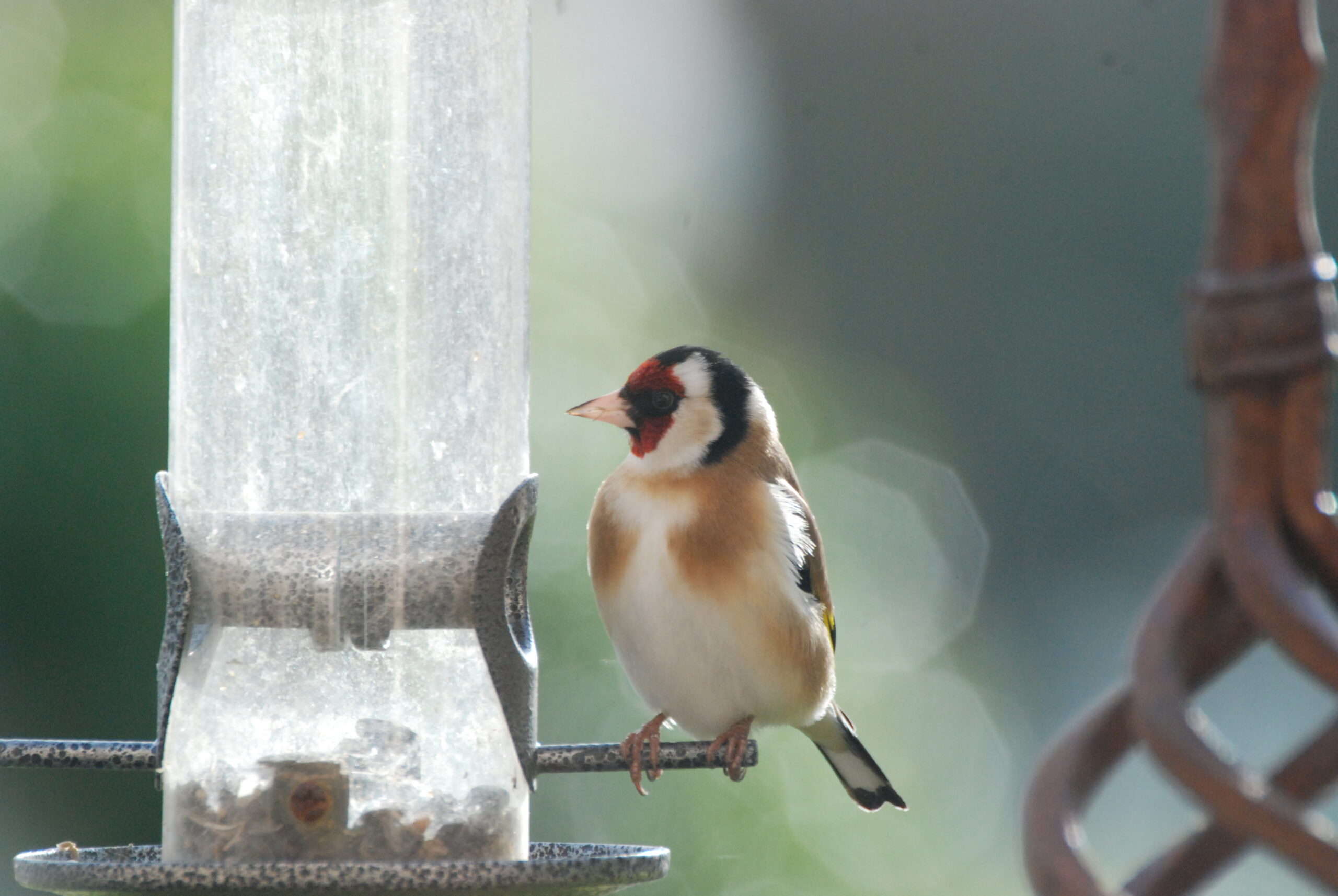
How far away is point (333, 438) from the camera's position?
207 centimetres

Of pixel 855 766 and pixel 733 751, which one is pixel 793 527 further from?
pixel 855 766

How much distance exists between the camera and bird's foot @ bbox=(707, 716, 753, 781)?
7.51ft

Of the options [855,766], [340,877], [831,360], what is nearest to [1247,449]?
[340,877]

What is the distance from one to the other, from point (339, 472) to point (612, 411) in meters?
0.81

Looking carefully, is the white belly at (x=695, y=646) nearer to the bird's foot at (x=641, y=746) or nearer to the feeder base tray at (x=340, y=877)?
the bird's foot at (x=641, y=746)

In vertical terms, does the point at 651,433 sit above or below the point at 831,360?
above

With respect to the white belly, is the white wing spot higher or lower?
higher

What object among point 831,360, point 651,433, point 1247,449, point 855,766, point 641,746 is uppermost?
point 1247,449

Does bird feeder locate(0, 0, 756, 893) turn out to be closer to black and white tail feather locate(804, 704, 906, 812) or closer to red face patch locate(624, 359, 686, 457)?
red face patch locate(624, 359, 686, 457)

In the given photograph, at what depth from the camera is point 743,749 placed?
2.32 m

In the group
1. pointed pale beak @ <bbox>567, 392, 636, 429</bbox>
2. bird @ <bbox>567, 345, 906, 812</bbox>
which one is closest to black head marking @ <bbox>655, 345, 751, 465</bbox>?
bird @ <bbox>567, 345, 906, 812</bbox>

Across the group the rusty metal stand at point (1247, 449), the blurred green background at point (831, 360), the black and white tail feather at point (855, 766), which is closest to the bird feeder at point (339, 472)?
the blurred green background at point (831, 360)

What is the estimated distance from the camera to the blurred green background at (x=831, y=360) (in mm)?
3537

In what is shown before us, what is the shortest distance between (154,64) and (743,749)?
239 centimetres
